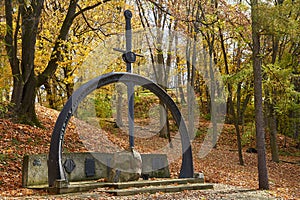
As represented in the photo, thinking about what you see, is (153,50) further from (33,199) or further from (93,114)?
(33,199)

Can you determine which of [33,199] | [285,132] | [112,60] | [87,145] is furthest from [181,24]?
[33,199]

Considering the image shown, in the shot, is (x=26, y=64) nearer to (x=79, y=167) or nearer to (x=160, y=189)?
(x=79, y=167)

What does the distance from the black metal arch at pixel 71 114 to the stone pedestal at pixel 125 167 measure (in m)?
1.19

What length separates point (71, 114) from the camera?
26.1ft

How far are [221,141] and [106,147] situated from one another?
11.7 m

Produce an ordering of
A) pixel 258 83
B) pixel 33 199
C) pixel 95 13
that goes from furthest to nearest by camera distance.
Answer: pixel 95 13, pixel 258 83, pixel 33 199

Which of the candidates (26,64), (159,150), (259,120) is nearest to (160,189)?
(259,120)

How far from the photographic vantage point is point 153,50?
19547 mm

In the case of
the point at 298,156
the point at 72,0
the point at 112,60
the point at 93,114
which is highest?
the point at 72,0

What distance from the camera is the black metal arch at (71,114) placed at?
7583mm

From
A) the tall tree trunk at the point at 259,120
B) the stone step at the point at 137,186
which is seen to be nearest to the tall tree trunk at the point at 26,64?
the stone step at the point at 137,186

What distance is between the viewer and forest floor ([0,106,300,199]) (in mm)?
8781

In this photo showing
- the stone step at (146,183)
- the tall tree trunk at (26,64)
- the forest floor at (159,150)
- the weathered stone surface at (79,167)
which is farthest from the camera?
the tall tree trunk at (26,64)

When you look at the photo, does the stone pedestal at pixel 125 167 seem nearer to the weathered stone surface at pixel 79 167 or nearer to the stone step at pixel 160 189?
the stone step at pixel 160 189
